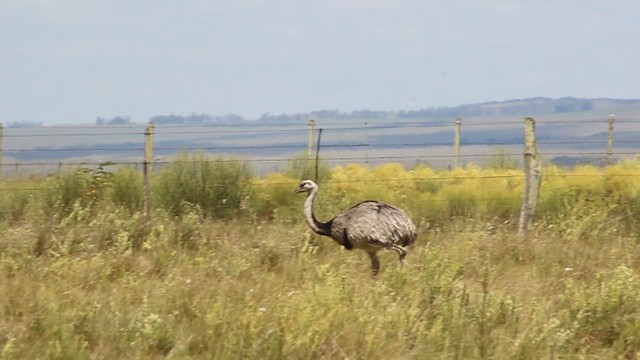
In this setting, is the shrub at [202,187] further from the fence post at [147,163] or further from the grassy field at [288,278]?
the fence post at [147,163]

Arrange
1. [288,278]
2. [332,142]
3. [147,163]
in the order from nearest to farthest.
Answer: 1. [288,278]
2. [147,163]
3. [332,142]

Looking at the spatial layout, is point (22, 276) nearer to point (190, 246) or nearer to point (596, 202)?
point (190, 246)

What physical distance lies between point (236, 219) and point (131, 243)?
3.40 meters

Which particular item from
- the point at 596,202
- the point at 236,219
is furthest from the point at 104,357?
the point at 596,202

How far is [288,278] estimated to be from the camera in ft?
34.2

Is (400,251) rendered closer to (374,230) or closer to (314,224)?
(374,230)

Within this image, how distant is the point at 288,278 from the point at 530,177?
4.45m

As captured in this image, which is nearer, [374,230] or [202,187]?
[374,230]

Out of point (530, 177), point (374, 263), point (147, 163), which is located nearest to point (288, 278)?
point (374, 263)

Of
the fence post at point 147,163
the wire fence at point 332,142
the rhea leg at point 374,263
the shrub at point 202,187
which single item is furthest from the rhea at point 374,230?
the wire fence at point 332,142

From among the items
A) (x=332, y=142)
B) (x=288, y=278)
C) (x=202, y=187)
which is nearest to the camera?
(x=288, y=278)

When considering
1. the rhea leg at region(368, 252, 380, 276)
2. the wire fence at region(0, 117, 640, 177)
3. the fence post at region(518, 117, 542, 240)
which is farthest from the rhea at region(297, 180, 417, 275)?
the wire fence at region(0, 117, 640, 177)

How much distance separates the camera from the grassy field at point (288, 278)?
26.1 feet

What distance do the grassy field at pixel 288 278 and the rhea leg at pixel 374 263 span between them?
0.31 ft
